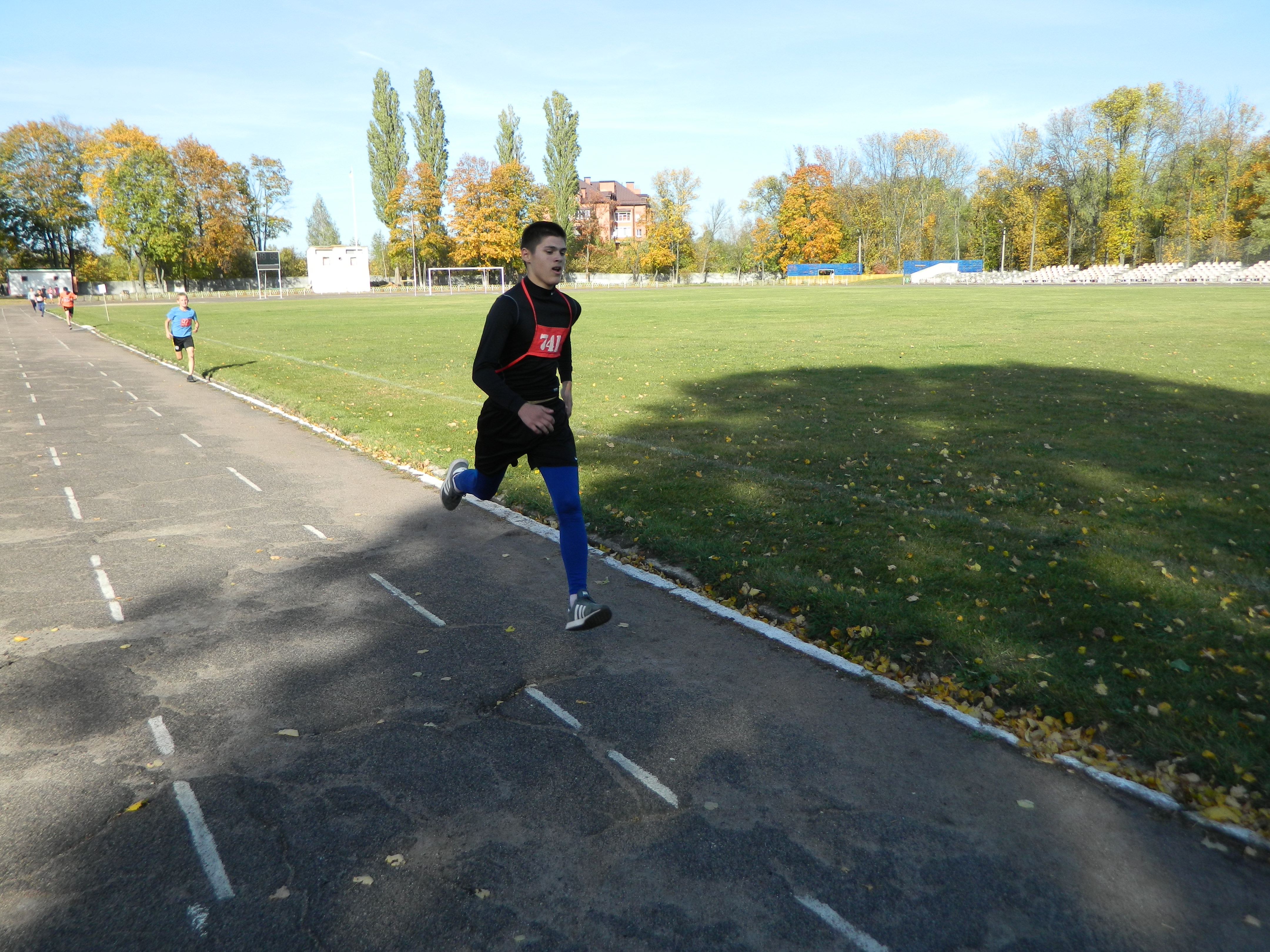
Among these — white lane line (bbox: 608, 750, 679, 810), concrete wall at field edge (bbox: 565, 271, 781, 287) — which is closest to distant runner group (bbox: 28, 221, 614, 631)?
white lane line (bbox: 608, 750, 679, 810)

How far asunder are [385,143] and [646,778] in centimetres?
10150

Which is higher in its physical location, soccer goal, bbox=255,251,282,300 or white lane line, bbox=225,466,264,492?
soccer goal, bbox=255,251,282,300

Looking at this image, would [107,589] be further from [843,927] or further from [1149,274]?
[1149,274]

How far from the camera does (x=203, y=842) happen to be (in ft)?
10.6

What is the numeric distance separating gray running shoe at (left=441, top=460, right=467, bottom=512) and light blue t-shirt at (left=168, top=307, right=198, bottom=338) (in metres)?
14.6

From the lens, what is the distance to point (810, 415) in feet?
40.0

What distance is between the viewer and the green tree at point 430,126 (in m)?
92.9

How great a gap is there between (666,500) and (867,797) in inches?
182

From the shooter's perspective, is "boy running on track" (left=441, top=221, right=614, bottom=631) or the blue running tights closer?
"boy running on track" (left=441, top=221, right=614, bottom=631)

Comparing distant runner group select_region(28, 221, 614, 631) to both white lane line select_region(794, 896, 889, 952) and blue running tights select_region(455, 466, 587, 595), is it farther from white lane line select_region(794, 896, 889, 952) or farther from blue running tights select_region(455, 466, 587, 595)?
white lane line select_region(794, 896, 889, 952)

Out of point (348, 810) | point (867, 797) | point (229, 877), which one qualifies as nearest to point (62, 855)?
point (229, 877)

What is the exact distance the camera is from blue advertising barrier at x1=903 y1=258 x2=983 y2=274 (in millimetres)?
89875

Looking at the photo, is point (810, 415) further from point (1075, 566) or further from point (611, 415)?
point (1075, 566)

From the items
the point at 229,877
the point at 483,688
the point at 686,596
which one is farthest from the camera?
the point at 686,596
